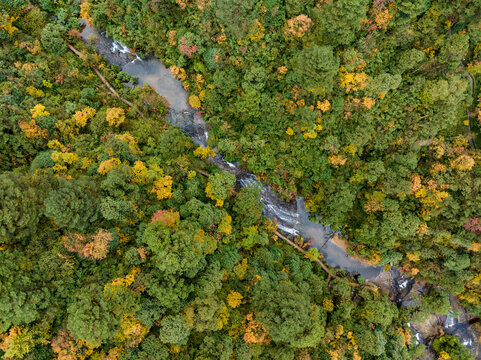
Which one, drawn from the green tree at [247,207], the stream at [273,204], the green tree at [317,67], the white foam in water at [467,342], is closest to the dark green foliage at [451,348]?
the stream at [273,204]

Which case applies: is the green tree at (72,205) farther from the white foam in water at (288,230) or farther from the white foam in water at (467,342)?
the white foam in water at (467,342)

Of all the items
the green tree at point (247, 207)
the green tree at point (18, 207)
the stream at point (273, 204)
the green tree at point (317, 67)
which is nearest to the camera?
the green tree at point (18, 207)

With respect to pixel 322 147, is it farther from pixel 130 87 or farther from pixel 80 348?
pixel 80 348

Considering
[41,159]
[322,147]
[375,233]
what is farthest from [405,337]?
[41,159]

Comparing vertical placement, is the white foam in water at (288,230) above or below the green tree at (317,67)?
below

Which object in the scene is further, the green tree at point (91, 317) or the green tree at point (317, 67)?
the green tree at point (317, 67)

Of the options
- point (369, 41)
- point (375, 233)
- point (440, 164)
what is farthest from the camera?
point (375, 233)

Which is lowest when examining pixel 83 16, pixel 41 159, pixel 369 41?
pixel 41 159

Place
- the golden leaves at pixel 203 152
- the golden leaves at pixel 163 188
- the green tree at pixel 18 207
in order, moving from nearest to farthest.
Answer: the green tree at pixel 18 207, the golden leaves at pixel 163 188, the golden leaves at pixel 203 152
